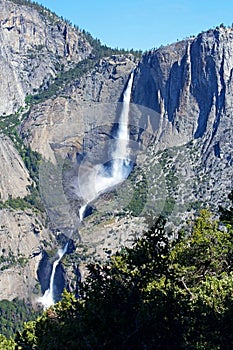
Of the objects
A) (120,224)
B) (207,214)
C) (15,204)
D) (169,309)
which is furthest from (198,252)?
(15,204)

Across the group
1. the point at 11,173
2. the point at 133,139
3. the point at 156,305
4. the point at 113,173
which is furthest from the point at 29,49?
the point at 156,305

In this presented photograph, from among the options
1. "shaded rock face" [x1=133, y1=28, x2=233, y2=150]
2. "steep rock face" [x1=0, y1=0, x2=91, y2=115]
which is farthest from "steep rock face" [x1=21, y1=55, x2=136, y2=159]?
"steep rock face" [x1=0, y1=0, x2=91, y2=115]

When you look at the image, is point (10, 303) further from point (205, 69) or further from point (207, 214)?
point (207, 214)

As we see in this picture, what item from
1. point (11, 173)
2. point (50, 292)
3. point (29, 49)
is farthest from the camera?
point (29, 49)

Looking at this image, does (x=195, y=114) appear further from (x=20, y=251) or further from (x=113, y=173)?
(x=20, y=251)

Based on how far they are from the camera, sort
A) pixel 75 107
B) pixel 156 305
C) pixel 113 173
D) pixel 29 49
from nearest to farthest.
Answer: pixel 156 305, pixel 113 173, pixel 75 107, pixel 29 49
